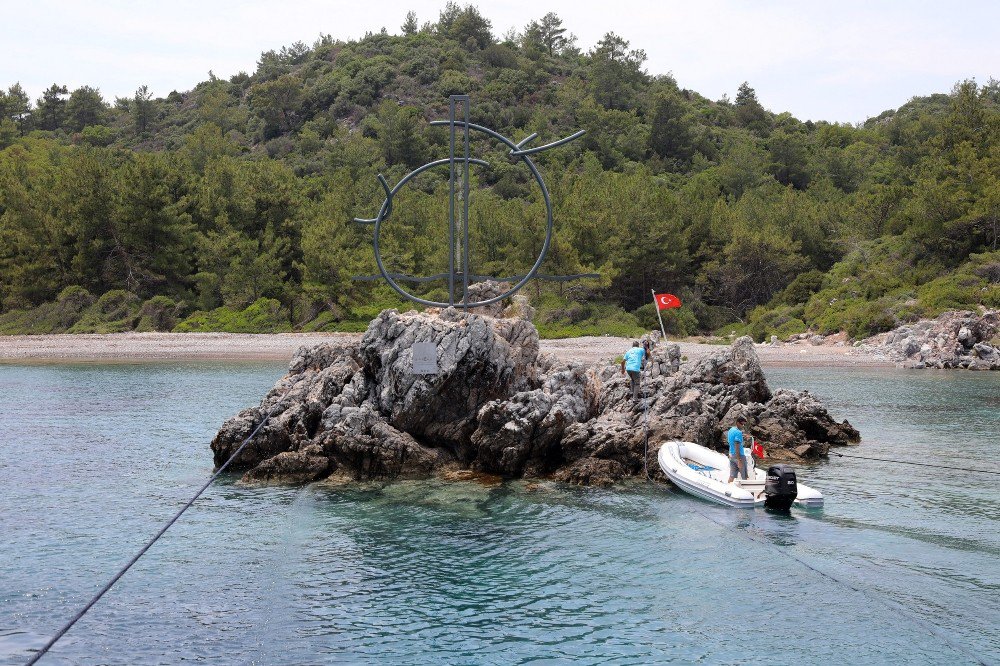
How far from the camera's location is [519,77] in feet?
408

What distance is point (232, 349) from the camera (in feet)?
180

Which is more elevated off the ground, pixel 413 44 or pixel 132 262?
pixel 413 44

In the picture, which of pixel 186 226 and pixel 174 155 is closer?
pixel 186 226

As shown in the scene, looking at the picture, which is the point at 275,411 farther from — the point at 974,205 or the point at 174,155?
the point at 174,155

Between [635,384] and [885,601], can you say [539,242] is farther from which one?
[885,601]

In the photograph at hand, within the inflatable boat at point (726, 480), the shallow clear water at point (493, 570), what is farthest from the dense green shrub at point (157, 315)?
the inflatable boat at point (726, 480)

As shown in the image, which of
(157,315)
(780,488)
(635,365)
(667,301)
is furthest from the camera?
(157,315)

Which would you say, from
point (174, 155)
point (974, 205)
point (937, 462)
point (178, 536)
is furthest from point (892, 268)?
point (174, 155)

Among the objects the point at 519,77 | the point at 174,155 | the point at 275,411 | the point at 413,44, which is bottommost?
the point at 275,411

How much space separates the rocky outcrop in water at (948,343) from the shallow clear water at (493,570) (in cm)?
2440

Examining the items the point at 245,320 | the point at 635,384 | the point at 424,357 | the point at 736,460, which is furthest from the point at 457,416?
the point at 245,320

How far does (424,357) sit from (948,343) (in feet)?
118

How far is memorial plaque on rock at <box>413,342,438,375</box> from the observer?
22.0 meters

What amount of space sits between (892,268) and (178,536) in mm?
51219
